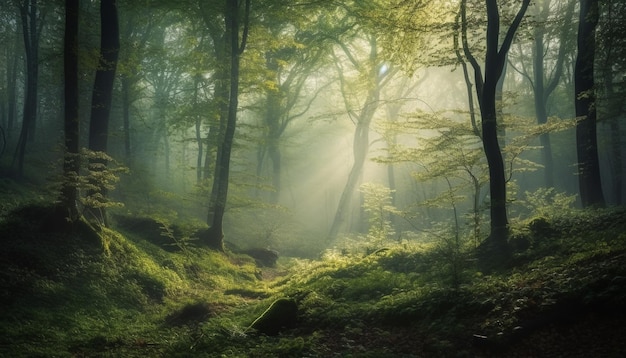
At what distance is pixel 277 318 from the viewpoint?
786 centimetres

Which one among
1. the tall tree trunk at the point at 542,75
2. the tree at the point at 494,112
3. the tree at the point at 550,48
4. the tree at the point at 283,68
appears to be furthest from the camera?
the tall tree trunk at the point at 542,75

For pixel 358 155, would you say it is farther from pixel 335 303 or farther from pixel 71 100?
pixel 71 100

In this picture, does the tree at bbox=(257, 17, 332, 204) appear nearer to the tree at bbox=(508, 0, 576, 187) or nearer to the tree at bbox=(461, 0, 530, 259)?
the tree at bbox=(461, 0, 530, 259)

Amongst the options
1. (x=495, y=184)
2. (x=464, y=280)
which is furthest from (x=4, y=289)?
(x=495, y=184)

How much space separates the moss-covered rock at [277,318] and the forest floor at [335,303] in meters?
0.02

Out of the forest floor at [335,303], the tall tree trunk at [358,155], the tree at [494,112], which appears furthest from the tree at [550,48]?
the forest floor at [335,303]

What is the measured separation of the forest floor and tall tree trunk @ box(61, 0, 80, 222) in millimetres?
839

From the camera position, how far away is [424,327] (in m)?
6.71

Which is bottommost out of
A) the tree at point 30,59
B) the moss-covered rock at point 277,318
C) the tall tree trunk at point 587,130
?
the moss-covered rock at point 277,318

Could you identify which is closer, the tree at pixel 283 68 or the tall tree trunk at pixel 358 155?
the tree at pixel 283 68

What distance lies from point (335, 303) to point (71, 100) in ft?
28.3

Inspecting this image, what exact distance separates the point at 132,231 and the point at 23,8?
47.4 ft

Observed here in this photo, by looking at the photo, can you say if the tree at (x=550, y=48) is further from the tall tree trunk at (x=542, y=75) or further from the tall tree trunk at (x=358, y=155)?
the tall tree trunk at (x=358, y=155)

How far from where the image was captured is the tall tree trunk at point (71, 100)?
998 cm
